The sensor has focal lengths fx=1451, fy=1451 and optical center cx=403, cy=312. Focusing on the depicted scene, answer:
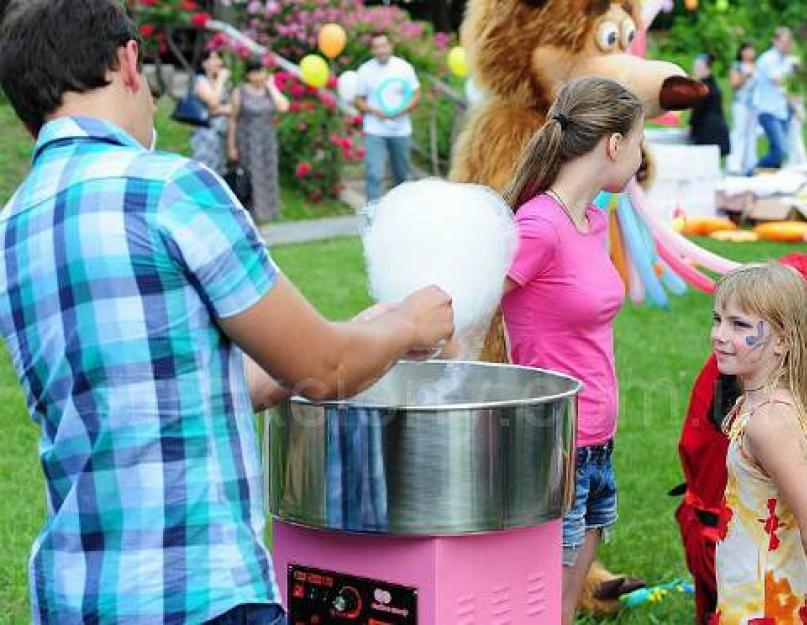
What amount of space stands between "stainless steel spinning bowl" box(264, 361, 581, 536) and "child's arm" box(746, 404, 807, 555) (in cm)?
51

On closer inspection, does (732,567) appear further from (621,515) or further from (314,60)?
(314,60)

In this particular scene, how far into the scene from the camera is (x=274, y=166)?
12500 mm

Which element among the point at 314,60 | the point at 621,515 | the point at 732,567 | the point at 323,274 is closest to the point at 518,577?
the point at 732,567

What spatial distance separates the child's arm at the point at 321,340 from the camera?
173 centimetres

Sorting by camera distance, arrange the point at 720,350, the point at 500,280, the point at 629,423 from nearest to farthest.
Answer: the point at 500,280 → the point at 720,350 → the point at 629,423

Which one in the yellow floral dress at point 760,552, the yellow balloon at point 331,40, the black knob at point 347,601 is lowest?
the yellow floral dress at point 760,552

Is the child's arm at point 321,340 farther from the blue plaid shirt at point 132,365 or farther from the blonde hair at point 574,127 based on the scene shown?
the blonde hair at point 574,127

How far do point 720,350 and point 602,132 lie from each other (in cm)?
51

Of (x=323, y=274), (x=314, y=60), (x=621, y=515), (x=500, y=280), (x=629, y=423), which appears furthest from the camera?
(x=314, y=60)

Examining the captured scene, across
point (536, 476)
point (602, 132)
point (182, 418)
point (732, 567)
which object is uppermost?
point (602, 132)

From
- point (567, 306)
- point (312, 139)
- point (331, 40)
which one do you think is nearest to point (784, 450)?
point (567, 306)

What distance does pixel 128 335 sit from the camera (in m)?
1.72

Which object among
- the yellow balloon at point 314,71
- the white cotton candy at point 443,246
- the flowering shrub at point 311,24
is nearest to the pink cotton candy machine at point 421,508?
the white cotton candy at point 443,246

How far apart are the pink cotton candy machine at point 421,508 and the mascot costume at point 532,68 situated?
209cm
